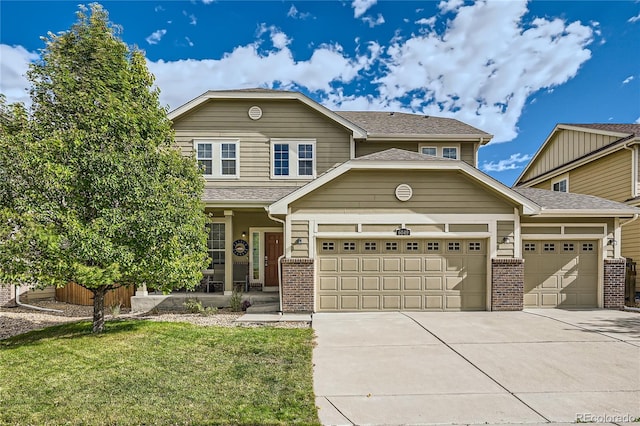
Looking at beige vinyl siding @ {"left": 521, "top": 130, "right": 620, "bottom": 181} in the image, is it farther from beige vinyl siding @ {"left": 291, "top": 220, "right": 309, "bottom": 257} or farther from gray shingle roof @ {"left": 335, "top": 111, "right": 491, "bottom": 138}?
beige vinyl siding @ {"left": 291, "top": 220, "right": 309, "bottom": 257}

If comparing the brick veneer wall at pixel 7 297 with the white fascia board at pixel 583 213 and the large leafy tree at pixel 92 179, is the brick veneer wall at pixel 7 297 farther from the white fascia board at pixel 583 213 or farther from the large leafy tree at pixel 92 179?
the white fascia board at pixel 583 213

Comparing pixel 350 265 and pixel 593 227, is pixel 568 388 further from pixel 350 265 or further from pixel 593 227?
pixel 593 227

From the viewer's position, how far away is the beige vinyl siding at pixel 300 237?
923cm

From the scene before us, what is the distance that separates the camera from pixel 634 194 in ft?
39.9

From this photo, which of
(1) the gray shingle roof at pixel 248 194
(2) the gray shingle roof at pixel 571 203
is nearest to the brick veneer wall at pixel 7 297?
(1) the gray shingle roof at pixel 248 194

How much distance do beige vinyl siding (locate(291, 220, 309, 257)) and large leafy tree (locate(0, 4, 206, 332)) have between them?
2671 mm

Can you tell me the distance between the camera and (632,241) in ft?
39.8

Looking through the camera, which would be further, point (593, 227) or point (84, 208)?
point (593, 227)

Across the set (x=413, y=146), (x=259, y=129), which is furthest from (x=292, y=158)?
(x=413, y=146)

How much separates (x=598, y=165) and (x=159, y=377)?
17436mm

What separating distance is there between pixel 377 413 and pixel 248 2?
38.9ft

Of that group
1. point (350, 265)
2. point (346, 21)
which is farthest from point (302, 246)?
point (346, 21)

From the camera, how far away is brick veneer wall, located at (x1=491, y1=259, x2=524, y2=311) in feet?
30.3

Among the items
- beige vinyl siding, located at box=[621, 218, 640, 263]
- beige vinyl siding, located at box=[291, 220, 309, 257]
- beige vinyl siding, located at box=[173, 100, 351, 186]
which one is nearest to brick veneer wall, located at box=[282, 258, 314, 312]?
beige vinyl siding, located at box=[291, 220, 309, 257]
